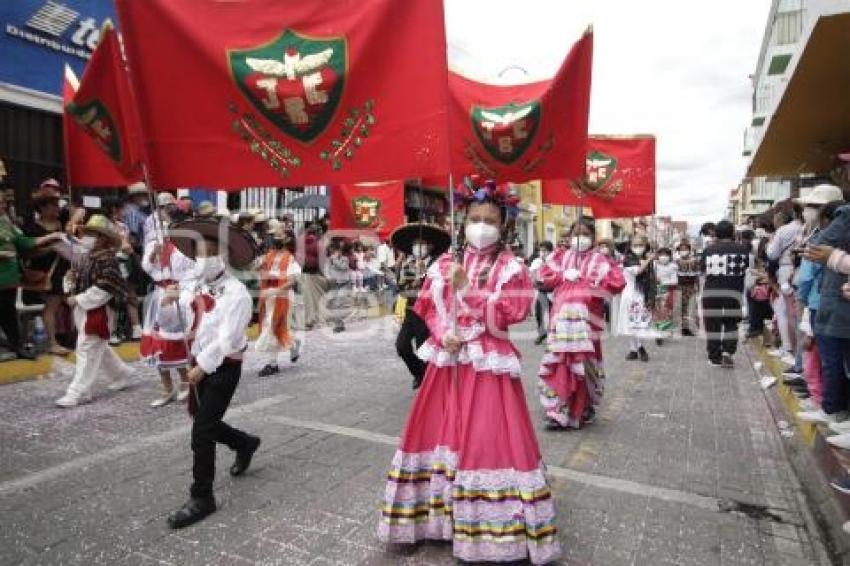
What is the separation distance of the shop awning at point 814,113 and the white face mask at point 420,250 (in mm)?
3562

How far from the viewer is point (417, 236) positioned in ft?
19.1

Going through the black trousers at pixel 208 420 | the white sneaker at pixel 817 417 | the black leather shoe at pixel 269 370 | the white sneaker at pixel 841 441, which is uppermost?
the black trousers at pixel 208 420

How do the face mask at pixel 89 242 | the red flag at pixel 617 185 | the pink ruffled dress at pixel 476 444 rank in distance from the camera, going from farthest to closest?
1. the red flag at pixel 617 185
2. the face mask at pixel 89 242
3. the pink ruffled dress at pixel 476 444

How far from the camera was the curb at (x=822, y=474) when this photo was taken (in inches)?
144

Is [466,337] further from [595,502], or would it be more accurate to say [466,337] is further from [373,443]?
[373,443]

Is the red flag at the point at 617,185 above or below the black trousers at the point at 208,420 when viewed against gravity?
above

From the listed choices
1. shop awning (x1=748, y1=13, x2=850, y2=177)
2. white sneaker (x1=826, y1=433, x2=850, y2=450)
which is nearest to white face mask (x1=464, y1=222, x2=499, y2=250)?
white sneaker (x1=826, y1=433, x2=850, y2=450)

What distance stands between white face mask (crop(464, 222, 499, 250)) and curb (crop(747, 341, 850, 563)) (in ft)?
8.37

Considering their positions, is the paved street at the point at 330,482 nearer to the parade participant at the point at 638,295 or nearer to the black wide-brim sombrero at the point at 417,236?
the black wide-brim sombrero at the point at 417,236

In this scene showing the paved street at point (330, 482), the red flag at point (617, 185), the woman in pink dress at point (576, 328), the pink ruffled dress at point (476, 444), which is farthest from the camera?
the red flag at point (617, 185)

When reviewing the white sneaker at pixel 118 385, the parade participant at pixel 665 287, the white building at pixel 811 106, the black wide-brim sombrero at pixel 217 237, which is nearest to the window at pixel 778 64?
the white building at pixel 811 106

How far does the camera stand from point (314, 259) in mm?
11172

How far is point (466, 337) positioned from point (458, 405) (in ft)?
1.18

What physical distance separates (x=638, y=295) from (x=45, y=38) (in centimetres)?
1128
